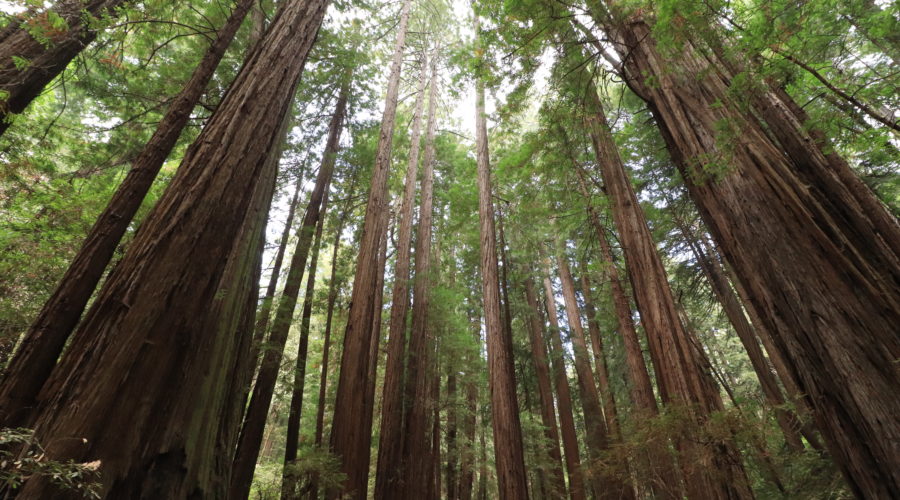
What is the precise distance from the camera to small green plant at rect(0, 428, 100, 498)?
1075 millimetres

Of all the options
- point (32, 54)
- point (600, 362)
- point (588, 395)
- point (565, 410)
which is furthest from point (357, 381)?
point (600, 362)

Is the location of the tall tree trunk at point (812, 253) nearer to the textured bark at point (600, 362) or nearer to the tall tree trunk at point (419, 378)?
the textured bark at point (600, 362)

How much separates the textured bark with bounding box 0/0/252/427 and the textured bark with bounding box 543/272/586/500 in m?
7.39

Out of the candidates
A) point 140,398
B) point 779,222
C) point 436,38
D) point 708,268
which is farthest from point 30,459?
point 436,38

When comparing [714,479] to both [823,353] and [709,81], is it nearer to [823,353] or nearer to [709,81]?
[823,353]

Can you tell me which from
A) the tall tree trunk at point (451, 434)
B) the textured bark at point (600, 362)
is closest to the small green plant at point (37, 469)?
the textured bark at point (600, 362)

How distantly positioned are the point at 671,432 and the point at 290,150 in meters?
10.5

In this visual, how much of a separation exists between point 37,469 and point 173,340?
1.93 ft

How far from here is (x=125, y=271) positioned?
164 cm

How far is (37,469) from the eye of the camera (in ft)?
3.55

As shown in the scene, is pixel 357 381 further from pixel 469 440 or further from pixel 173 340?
pixel 469 440

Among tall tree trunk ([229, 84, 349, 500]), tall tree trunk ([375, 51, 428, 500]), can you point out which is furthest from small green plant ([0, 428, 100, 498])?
tall tree trunk ([375, 51, 428, 500])

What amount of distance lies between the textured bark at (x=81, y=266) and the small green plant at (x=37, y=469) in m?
0.49

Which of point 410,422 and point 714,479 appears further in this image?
point 410,422
